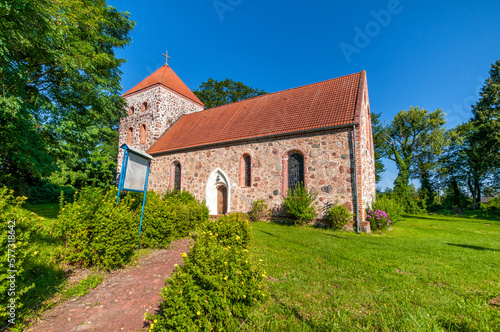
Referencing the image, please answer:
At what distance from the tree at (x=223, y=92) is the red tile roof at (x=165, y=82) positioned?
620 cm

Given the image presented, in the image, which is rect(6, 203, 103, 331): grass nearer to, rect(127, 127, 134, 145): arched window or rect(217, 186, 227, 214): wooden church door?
rect(217, 186, 227, 214): wooden church door

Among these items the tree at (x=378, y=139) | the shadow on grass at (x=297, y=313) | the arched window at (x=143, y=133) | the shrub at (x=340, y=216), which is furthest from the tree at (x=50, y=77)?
the tree at (x=378, y=139)

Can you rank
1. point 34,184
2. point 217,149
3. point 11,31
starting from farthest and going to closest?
point 34,184
point 217,149
point 11,31

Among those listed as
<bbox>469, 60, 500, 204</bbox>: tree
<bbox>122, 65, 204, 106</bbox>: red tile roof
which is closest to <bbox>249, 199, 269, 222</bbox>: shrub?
<bbox>122, 65, 204, 106</bbox>: red tile roof

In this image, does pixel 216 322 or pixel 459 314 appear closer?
pixel 216 322

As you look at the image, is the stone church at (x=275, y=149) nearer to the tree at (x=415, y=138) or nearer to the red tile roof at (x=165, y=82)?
the red tile roof at (x=165, y=82)

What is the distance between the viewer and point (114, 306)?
3.01m

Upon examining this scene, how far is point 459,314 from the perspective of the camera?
9.62 feet

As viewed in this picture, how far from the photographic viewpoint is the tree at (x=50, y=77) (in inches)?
237

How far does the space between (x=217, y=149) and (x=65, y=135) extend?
7.17 metres

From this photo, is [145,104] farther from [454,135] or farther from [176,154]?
[454,135]

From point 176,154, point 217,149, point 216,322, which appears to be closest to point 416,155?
point 217,149

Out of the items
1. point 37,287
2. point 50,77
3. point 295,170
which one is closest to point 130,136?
point 50,77

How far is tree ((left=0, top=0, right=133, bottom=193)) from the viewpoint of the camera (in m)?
6.03
